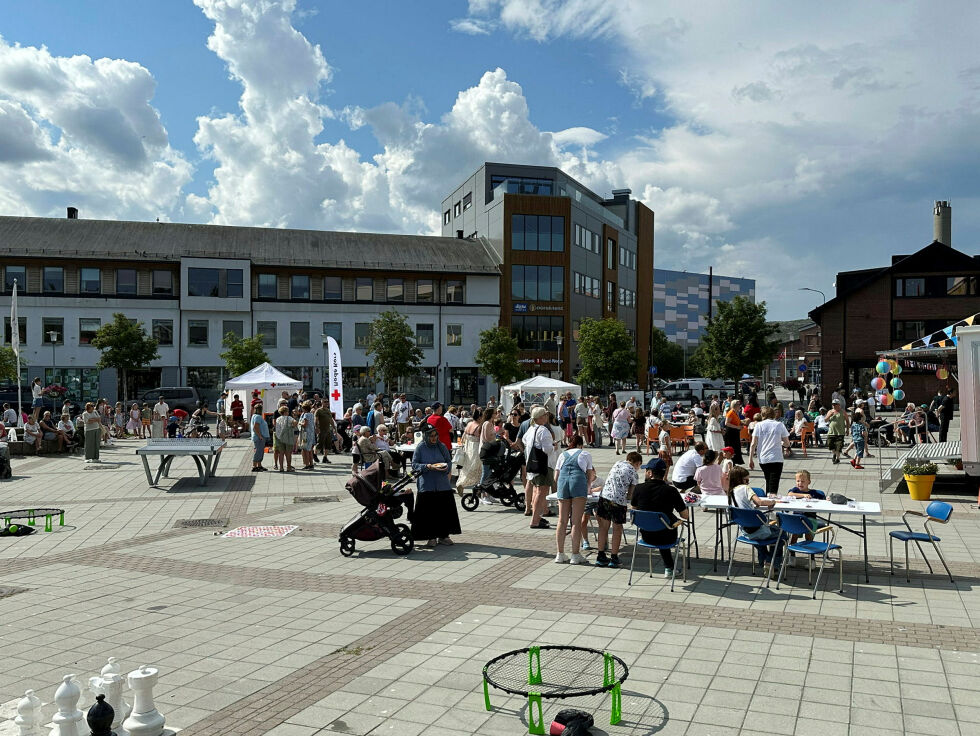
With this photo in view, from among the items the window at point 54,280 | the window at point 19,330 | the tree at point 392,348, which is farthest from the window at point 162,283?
the tree at point 392,348

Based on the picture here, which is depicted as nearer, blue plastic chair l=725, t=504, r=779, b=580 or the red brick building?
blue plastic chair l=725, t=504, r=779, b=580

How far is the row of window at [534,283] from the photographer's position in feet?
185

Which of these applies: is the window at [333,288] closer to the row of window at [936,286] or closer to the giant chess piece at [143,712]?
the row of window at [936,286]

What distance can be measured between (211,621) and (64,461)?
17.1 metres

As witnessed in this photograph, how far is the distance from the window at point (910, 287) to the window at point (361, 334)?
34.0 meters

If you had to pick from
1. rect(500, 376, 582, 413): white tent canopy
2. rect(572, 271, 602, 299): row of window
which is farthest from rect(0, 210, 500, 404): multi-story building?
rect(500, 376, 582, 413): white tent canopy

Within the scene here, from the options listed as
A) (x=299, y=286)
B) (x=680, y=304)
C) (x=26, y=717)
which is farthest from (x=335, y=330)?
(x=680, y=304)

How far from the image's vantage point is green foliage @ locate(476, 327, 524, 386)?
5084 centimetres

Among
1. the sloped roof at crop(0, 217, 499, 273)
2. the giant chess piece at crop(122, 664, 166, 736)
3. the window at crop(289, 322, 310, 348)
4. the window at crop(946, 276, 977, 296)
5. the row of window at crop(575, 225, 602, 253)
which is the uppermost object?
the row of window at crop(575, 225, 602, 253)

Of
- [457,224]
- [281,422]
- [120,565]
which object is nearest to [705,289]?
[457,224]

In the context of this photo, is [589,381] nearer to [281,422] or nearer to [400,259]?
[400,259]

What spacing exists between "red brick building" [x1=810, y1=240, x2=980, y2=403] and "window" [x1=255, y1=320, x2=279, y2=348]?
35.7 m

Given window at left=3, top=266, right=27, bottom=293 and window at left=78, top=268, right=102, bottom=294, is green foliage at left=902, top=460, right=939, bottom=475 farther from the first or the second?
window at left=3, top=266, right=27, bottom=293

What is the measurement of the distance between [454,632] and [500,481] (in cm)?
706
